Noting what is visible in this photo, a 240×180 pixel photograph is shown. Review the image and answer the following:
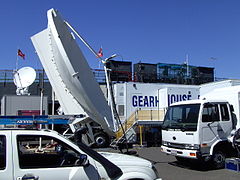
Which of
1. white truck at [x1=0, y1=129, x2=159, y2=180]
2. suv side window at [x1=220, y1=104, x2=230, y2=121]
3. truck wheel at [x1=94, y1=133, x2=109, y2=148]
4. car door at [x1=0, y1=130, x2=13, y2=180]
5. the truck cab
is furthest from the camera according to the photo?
truck wheel at [x1=94, y1=133, x2=109, y2=148]

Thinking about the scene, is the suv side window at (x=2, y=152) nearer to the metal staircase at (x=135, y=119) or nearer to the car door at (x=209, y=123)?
the car door at (x=209, y=123)

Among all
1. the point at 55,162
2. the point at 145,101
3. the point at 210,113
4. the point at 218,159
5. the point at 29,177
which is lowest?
the point at 218,159

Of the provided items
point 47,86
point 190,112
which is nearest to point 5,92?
point 47,86

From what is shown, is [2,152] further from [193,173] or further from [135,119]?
[135,119]

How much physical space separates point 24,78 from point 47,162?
16.7m

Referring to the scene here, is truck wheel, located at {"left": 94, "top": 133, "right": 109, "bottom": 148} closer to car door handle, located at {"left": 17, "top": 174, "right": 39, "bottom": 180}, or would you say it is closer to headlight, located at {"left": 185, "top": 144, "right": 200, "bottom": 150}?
headlight, located at {"left": 185, "top": 144, "right": 200, "bottom": 150}

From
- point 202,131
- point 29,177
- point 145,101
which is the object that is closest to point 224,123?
point 202,131

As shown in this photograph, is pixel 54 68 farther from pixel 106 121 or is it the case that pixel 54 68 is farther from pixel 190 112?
pixel 190 112

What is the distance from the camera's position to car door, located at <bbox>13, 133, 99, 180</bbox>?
4168 millimetres

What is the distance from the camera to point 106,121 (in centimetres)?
974

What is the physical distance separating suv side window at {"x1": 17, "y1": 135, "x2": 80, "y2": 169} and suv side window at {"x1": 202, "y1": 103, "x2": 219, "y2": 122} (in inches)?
256

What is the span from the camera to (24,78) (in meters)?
20.0

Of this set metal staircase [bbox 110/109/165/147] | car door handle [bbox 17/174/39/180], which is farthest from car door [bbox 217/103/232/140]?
metal staircase [bbox 110/109/165/147]

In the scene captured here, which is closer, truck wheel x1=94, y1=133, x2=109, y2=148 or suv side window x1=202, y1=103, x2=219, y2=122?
suv side window x1=202, y1=103, x2=219, y2=122
